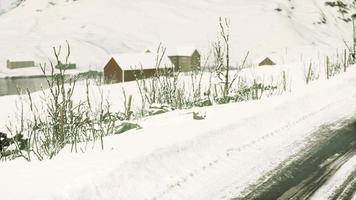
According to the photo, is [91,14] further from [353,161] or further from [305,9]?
[353,161]

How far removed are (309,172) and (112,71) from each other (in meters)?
→ 43.3

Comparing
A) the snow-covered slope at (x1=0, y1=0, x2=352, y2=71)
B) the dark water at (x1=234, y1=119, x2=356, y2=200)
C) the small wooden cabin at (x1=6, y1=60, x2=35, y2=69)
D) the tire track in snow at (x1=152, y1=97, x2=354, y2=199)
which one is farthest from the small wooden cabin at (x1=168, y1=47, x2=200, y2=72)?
the dark water at (x1=234, y1=119, x2=356, y2=200)

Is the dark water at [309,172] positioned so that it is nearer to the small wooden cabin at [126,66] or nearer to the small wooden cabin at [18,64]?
the small wooden cabin at [126,66]

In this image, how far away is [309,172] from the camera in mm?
6926

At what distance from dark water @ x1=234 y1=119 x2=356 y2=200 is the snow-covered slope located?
62.8 meters

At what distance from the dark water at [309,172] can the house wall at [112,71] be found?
39.9 meters

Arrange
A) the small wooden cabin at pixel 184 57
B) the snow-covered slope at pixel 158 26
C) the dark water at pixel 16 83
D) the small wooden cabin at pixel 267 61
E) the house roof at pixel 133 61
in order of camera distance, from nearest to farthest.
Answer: the house roof at pixel 133 61, the dark water at pixel 16 83, the small wooden cabin at pixel 267 61, the small wooden cabin at pixel 184 57, the snow-covered slope at pixel 158 26

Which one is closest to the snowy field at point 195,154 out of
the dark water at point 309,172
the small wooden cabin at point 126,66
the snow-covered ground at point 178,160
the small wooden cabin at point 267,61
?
the snow-covered ground at point 178,160

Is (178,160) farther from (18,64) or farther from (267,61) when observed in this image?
(18,64)

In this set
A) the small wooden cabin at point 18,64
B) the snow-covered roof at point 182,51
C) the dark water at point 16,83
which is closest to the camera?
the dark water at point 16,83

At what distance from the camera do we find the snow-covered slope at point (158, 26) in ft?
257

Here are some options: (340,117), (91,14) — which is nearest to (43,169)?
(340,117)

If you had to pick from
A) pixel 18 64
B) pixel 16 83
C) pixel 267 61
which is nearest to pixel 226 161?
pixel 267 61

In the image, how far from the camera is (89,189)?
18.8 ft
